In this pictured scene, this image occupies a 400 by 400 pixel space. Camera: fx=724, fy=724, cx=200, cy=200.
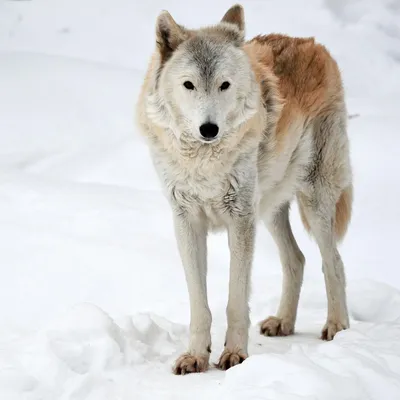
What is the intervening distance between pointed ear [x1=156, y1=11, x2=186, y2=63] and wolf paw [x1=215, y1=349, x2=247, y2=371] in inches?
68.7

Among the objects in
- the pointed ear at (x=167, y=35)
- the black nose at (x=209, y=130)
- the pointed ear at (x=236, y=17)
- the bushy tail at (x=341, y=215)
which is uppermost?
the pointed ear at (x=236, y=17)

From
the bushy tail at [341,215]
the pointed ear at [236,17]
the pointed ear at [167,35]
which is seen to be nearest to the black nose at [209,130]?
the pointed ear at [167,35]

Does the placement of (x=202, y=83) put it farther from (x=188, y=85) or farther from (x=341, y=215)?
(x=341, y=215)

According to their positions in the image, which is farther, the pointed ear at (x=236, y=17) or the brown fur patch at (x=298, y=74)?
the brown fur patch at (x=298, y=74)

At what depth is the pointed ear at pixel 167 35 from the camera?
4.18 metres

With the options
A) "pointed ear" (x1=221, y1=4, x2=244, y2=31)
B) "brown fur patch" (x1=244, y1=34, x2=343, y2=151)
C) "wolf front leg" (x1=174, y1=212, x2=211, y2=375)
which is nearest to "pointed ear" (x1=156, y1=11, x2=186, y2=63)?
"pointed ear" (x1=221, y1=4, x2=244, y2=31)

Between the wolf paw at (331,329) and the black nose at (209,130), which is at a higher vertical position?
the black nose at (209,130)

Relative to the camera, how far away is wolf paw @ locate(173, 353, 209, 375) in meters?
4.02

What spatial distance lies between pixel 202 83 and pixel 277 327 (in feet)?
7.38

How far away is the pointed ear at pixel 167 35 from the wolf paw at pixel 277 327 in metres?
2.25

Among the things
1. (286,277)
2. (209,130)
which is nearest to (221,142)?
(209,130)

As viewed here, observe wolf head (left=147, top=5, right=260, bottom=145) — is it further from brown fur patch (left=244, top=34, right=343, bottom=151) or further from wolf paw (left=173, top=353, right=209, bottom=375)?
wolf paw (left=173, top=353, right=209, bottom=375)

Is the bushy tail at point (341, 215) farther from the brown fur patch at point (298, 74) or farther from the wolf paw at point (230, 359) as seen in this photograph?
the wolf paw at point (230, 359)

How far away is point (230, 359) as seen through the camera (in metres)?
4.11
